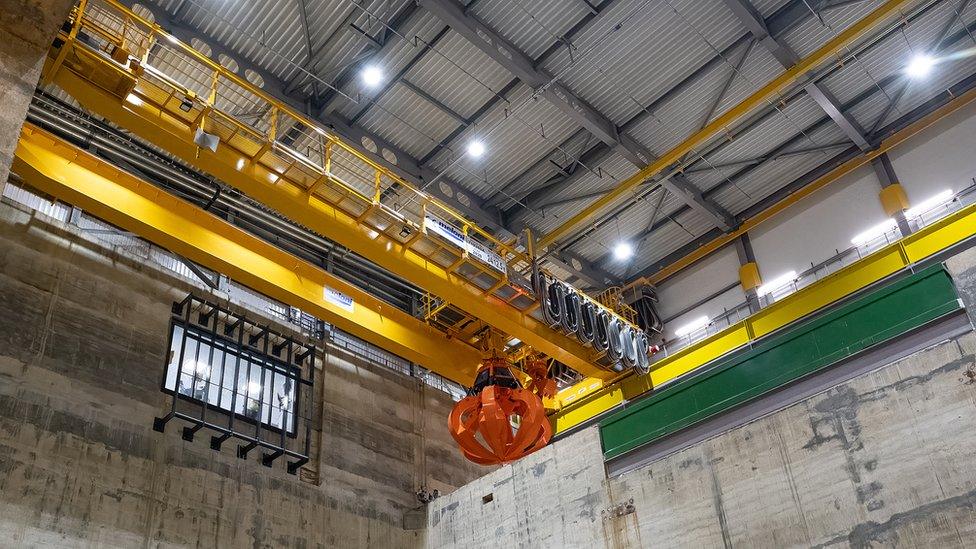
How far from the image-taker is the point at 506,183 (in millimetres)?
18359

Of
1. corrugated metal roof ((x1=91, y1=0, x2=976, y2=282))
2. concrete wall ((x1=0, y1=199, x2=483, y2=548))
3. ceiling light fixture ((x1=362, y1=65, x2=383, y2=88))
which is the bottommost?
concrete wall ((x1=0, y1=199, x2=483, y2=548))

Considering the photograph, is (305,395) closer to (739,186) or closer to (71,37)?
(71,37)

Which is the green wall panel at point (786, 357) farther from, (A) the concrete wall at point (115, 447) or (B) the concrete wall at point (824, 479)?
(A) the concrete wall at point (115, 447)

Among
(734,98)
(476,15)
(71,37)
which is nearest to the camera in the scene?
(71,37)

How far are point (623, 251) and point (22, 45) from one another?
1499 centimetres

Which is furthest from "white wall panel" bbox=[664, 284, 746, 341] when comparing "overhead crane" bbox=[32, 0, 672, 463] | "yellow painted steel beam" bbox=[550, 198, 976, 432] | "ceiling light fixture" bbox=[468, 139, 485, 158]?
"ceiling light fixture" bbox=[468, 139, 485, 158]

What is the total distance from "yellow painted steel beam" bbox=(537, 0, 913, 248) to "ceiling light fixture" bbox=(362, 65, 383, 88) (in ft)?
17.9

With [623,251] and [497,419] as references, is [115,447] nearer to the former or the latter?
[497,419]

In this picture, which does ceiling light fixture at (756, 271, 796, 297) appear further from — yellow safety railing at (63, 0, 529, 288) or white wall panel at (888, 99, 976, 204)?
yellow safety railing at (63, 0, 529, 288)

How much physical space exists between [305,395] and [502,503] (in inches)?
197

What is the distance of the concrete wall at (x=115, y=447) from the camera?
1311 centimetres

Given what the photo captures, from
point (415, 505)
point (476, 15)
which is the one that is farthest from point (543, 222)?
point (415, 505)

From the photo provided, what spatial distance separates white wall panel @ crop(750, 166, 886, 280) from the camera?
17.7 m

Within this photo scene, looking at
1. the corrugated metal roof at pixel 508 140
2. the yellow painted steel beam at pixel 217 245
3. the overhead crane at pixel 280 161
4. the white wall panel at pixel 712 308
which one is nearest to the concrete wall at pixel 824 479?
the overhead crane at pixel 280 161
